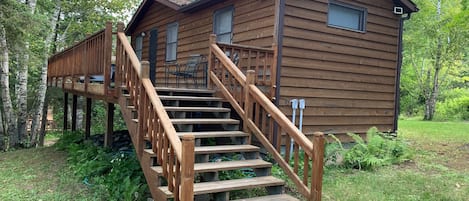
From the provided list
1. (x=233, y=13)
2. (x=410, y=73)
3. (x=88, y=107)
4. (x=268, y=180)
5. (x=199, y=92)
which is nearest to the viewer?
(x=268, y=180)

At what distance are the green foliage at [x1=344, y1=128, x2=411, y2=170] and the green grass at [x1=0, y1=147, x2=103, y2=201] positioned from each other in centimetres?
401

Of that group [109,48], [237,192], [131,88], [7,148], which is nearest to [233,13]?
[109,48]

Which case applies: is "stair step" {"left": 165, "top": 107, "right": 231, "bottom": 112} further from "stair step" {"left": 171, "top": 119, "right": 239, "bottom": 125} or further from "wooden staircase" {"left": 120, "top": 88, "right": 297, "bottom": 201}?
"stair step" {"left": 171, "top": 119, "right": 239, "bottom": 125}

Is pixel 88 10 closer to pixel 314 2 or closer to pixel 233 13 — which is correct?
pixel 233 13

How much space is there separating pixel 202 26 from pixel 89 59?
3.11 metres

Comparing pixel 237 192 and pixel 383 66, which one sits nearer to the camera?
pixel 237 192

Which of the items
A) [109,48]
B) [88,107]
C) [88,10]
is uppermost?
[88,10]

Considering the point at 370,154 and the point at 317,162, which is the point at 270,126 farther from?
the point at 370,154

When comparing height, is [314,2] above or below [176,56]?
above

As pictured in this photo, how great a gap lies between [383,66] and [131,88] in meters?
5.42

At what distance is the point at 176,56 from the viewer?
31.1 ft

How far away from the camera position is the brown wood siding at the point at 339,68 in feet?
20.7

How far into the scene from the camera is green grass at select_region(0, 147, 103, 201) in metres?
4.75

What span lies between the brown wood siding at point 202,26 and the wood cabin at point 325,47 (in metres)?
0.02
